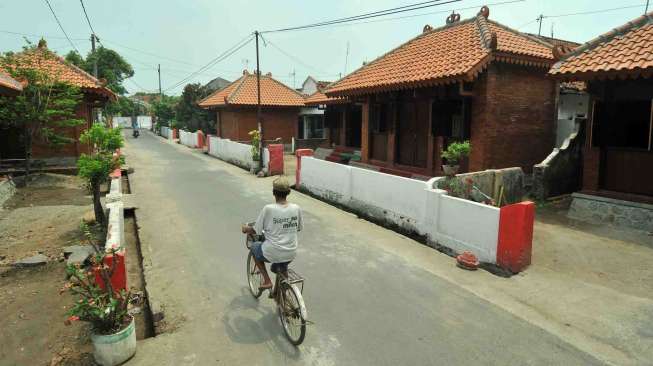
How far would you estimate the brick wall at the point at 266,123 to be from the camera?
1003 inches

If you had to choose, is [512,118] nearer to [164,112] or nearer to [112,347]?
[112,347]

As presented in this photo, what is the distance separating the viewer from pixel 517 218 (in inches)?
252

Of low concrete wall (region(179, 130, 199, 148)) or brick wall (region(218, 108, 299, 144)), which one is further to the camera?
low concrete wall (region(179, 130, 199, 148))

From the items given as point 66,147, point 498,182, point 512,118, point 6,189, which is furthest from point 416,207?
point 66,147

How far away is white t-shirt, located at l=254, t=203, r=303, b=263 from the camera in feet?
14.7

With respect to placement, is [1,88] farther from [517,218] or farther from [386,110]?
[517,218]

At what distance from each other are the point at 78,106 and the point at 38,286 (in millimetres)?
12247

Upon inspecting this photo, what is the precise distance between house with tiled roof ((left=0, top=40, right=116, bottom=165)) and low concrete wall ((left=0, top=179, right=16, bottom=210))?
7.57 feet

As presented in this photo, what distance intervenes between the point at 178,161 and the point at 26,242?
14127 mm

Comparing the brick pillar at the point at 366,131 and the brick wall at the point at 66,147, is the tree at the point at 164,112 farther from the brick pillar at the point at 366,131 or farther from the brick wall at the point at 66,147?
the brick pillar at the point at 366,131

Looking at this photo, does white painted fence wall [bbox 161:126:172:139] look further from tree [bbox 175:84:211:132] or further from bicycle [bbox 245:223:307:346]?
bicycle [bbox 245:223:307:346]

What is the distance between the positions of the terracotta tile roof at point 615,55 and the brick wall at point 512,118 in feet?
4.84

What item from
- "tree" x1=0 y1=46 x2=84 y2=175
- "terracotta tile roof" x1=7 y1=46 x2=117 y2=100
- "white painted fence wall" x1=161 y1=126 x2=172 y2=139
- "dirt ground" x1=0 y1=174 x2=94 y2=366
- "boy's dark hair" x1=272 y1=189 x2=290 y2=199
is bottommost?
"dirt ground" x1=0 y1=174 x2=94 y2=366

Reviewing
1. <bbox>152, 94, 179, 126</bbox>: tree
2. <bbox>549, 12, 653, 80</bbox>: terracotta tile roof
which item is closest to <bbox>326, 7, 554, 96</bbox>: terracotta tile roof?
<bbox>549, 12, 653, 80</bbox>: terracotta tile roof
